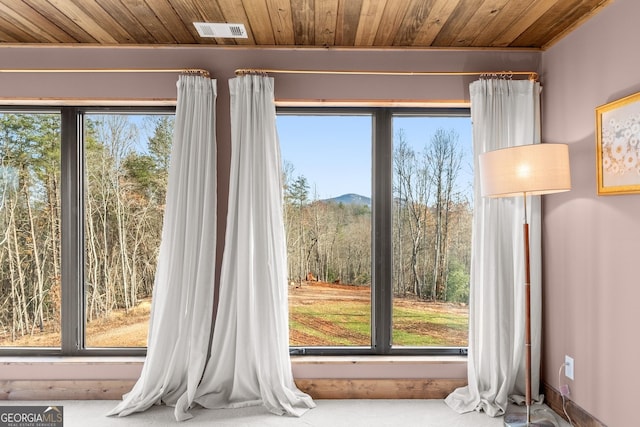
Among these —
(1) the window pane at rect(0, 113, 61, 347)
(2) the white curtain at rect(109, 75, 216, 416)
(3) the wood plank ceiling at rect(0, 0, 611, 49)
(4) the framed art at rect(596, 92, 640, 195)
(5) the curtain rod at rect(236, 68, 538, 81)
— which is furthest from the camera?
(1) the window pane at rect(0, 113, 61, 347)

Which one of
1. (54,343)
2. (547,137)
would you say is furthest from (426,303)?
(54,343)

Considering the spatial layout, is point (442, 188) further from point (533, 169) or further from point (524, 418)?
point (524, 418)

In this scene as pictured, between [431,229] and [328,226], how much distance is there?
0.75 metres

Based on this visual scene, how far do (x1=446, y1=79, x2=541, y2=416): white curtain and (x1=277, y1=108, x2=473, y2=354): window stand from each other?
269 mm

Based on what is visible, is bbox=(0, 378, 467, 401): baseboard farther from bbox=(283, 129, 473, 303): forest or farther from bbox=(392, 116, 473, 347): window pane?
bbox=(283, 129, 473, 303): forest

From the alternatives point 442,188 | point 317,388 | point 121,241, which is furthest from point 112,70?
point 317,388

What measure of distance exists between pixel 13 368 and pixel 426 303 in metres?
2.91

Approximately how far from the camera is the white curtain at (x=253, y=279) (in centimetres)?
267

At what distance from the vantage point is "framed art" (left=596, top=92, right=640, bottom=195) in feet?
6.53

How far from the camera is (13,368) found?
280 centimetres

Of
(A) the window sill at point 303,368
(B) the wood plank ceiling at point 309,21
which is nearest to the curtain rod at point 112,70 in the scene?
(B) the wood plank ceiling at point 309,21

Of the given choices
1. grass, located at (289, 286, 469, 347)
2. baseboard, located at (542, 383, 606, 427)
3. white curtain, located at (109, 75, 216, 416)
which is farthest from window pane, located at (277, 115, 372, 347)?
baseboard, located at (542, 383, 606, 427)

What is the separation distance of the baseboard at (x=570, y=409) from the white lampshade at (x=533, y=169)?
51.7 inches

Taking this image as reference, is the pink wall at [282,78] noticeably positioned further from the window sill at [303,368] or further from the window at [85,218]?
the window at [85,218]
